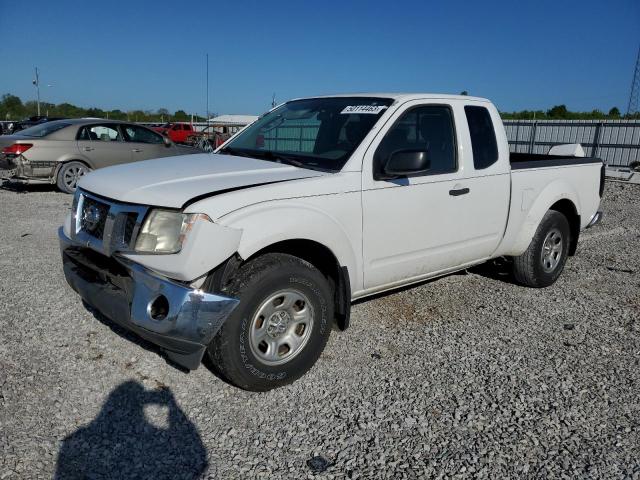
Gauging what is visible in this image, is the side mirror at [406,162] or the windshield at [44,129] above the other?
the windshield at [44,129]

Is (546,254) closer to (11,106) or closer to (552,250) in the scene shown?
(552,250)

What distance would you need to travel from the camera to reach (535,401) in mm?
3252

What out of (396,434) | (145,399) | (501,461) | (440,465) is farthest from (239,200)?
(501,461)

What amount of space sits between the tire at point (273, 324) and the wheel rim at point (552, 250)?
2.92 m

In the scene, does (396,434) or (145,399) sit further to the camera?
(145,399)

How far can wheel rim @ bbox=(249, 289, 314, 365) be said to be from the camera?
10.4 ft

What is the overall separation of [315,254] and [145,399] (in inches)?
54.2

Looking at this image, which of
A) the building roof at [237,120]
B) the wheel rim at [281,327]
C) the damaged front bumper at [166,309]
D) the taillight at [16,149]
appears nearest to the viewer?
the damaged front bumper at [166,309]

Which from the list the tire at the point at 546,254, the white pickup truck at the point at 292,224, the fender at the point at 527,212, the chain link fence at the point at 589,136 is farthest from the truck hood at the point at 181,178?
the chain link fence at the point at 589,136

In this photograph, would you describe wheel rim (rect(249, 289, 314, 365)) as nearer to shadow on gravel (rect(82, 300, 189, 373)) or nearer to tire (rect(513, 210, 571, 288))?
shadow on gravel (rect(82, 300, 189, 373))

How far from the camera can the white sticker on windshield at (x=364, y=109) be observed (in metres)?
3.96

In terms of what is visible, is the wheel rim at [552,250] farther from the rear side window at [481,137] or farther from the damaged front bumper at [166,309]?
the damaged front bumper at [166,309]

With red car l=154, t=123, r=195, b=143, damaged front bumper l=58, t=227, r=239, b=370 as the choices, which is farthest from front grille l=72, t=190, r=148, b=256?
red car l=154, t=123, r=195, b=143

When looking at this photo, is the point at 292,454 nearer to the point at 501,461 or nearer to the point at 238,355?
the point at 238,355
